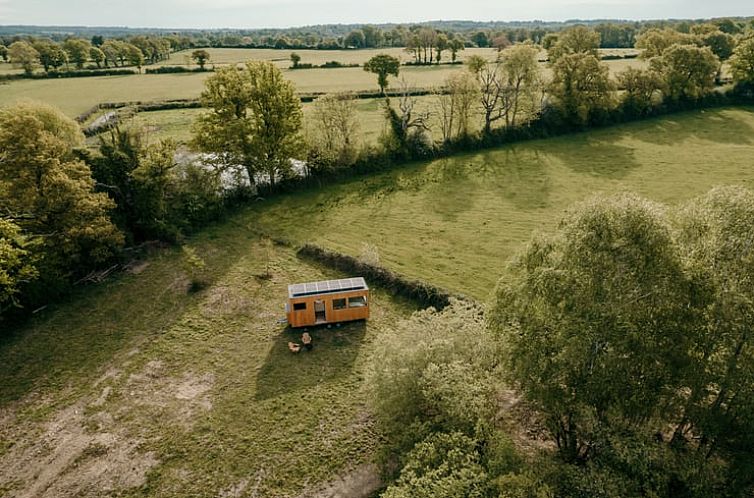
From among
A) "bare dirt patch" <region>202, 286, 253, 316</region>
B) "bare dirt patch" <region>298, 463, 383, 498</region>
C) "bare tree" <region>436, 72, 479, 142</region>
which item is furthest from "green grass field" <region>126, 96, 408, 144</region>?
"bare dirt patch" <region>298, 463, 383, 498</region>

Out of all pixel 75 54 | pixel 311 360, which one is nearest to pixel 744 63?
pixel 311 360

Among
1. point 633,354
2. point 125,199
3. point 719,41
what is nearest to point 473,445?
point 633,354

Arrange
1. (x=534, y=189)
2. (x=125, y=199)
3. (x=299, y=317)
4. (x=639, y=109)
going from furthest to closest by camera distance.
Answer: (x=639, y=109), (x=534, y=189), (x=125, y=199), (x=299, y=317)

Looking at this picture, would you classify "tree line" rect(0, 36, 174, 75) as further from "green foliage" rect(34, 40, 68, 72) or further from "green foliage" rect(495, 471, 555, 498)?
"green foliage" rect(495, 471, 555, 498)

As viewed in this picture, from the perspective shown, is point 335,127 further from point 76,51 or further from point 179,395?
point 76,51

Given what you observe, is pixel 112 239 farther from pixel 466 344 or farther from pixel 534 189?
pixel 534 189

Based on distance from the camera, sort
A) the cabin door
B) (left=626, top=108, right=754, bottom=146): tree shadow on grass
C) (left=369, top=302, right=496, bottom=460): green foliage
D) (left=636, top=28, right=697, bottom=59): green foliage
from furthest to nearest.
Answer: (left=636, top=28, right=697, bottom=59): green foliage → (left=626, top=108, right=754, bottom=146): tree shadow on grass → the cabin door → (left=369, top=302, right=496, bottom=460): green foliage
